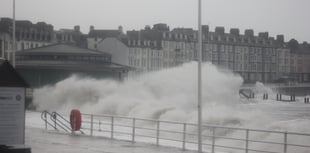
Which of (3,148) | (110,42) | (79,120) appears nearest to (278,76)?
(110,42)

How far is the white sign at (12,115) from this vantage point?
14.0 meters

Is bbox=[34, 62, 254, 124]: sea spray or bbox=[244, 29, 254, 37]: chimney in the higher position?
bbox=[244, 29, 254, 37]: chimney

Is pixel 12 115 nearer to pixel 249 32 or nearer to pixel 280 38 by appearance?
pixel 280 38

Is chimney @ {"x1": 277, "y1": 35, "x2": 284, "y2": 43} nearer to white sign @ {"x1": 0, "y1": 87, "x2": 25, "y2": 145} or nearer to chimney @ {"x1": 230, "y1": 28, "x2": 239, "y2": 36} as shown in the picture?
chimney @ {"x1": 230, "y1": 28, "x2": 239, "y2": 36}

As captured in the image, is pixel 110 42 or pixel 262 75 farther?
pixel 262 75

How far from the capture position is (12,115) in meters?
14.1

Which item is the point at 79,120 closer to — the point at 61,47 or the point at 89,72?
the point at 89,72

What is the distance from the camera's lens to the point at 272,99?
376ft

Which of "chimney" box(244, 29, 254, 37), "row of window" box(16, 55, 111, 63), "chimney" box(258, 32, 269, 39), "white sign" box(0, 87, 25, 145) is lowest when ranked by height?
"white sign" box(0, 87, 25, 145)

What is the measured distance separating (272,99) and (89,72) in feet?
181

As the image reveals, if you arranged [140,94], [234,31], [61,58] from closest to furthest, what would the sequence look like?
[140,94] → [61,58] → [234,31]

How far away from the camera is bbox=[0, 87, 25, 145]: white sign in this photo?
45.9 feet

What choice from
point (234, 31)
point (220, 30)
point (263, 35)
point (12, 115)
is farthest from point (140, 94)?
point (263, 35)

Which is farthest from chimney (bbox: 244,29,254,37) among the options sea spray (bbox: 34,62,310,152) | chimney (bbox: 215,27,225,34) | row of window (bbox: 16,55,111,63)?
sea spray (bbox: 34,62,310,152)
